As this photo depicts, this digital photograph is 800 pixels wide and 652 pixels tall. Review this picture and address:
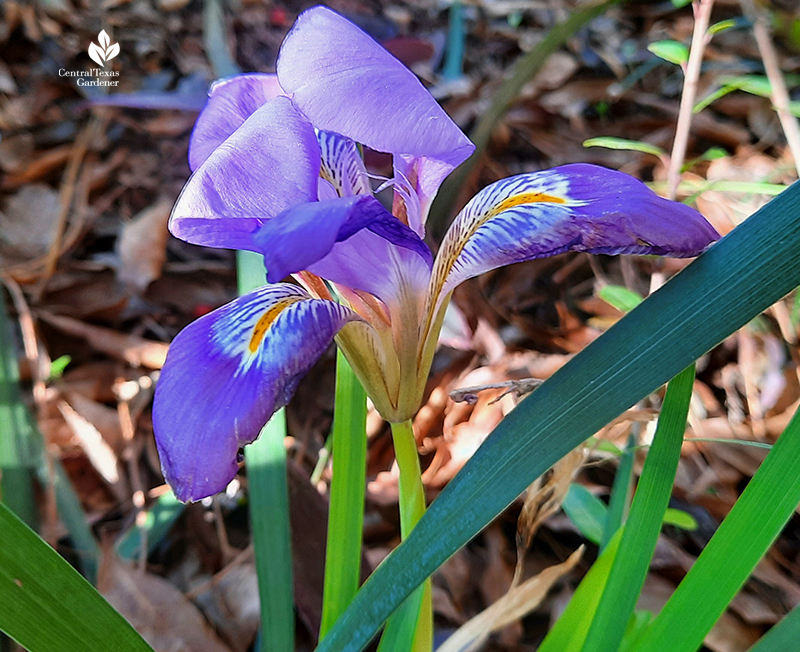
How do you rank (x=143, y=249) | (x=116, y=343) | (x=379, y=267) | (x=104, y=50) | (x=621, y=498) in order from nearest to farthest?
(x=379, y=267)
(x=621, y=498)
(x=116, y=343)
(x=143, y=249)
(x=104, y=50)

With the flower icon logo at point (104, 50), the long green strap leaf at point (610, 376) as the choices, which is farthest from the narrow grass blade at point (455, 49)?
the long green strap leaf at point (610, 376)

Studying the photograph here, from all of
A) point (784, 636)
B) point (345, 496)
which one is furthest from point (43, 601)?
point (784, 636)

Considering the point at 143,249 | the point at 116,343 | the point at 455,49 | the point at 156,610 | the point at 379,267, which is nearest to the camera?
the point at 379,267

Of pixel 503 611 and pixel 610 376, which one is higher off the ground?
pixel 610 376

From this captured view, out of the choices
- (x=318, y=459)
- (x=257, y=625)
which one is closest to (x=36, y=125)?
(x=318, y=459)

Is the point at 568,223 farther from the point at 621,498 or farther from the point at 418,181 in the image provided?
the point at 621,498

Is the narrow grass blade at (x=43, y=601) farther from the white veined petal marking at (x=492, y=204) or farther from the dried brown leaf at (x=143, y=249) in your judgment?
the dried brown leaf at (x=143, y=249)

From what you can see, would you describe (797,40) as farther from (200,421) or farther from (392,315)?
(200,421)

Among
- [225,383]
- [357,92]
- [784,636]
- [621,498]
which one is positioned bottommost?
[621,498]
